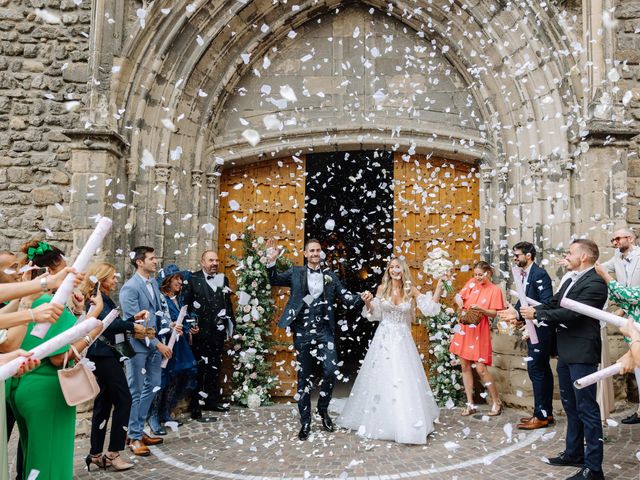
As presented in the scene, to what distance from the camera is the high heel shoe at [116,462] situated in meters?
4.36

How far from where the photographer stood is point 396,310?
5770mm

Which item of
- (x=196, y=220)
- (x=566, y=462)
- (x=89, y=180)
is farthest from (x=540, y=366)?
(x=89, y=180)

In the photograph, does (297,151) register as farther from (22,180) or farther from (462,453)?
(462,453)

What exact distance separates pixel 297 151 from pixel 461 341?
353 cm

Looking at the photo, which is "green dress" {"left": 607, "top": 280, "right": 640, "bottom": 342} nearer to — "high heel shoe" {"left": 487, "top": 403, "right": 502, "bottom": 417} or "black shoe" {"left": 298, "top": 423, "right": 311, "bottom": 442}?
"high heel shoe" {"left": 487, "top": 403, "right": 502, "bottom": 417}

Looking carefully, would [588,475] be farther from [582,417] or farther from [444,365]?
[444,365]

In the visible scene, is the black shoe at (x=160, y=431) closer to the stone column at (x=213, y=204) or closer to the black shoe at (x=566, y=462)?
the stone column at (x=213, y=204)

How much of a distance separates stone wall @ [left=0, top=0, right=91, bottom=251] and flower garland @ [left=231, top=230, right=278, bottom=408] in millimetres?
2430

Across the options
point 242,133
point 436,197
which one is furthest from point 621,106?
point 242,133

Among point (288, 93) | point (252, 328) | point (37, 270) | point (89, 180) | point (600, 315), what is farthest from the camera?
point (288, 93)

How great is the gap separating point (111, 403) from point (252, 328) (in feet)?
8.84

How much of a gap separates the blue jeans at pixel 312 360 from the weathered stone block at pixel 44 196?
12.6 ft

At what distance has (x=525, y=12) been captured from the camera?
253 inches

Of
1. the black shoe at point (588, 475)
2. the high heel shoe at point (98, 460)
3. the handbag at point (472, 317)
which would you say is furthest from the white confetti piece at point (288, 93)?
the black shoe at point (588, 475)
